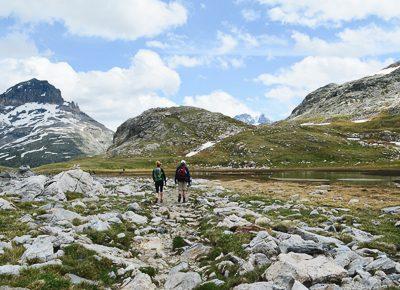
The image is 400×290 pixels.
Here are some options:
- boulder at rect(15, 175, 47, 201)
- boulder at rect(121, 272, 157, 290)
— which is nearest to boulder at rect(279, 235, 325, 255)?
boulder at rect(121, 272, 157, 290)

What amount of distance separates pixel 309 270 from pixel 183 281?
425cm

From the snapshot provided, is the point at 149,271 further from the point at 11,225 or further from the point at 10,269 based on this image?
the point at 11,225

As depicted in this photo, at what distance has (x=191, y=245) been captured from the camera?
62.9 feet

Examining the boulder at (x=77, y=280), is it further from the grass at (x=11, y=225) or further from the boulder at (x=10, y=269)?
the grass at (x=11, y=225)

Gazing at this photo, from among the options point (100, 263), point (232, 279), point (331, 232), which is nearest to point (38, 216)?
point (100, 263)

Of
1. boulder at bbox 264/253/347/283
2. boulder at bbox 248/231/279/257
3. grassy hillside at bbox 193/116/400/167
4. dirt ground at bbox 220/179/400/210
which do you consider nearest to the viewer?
boulder at bbox 264/253/347/283

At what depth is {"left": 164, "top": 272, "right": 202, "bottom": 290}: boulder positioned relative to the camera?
13562 millimetres

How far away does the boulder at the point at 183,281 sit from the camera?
13.6 metres

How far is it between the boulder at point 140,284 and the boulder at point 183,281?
1.86 feet

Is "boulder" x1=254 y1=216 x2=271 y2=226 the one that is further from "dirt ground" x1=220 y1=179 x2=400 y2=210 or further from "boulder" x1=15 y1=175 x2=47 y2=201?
"boulder" x1=15 y1=175 x2=47 y2=201

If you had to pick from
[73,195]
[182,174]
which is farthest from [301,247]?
[73,195]

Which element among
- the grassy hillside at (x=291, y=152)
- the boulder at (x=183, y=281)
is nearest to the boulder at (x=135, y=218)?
the boulder at (x=183, y=281)

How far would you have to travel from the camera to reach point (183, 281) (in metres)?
13.9

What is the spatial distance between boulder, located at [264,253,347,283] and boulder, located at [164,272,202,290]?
8.06 ft
